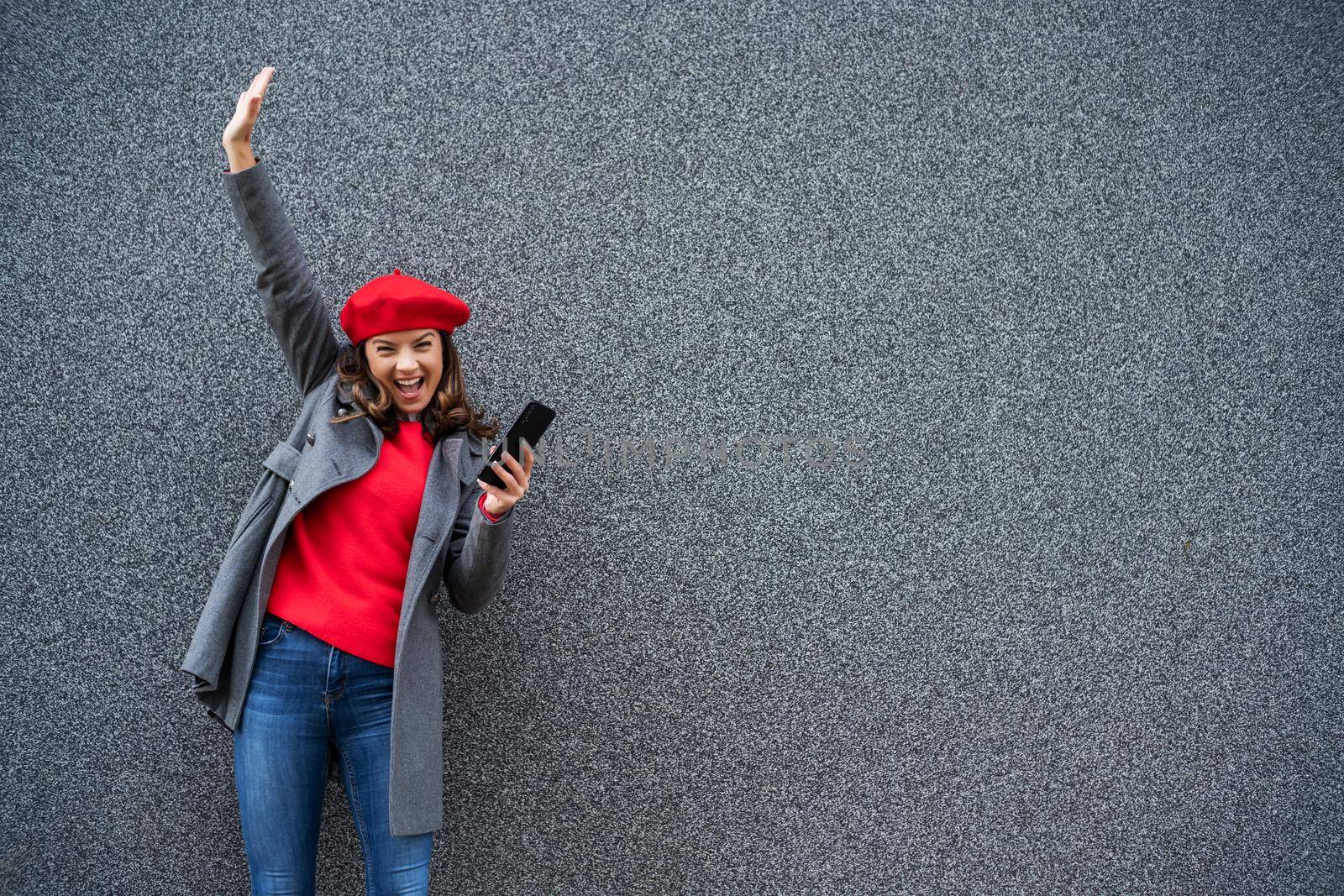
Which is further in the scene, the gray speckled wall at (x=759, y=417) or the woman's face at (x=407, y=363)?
the gray speckled wall at (x=759, y=417)

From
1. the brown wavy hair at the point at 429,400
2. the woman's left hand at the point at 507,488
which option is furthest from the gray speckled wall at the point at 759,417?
the woman's left hand at the point at 507,488

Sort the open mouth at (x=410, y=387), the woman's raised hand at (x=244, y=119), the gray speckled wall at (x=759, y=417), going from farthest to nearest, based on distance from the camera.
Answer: the gray speckled wall at (x=759, y=417), the open mouth at (x=410, y=387), the woman's raised hand at (x=244, y=119)

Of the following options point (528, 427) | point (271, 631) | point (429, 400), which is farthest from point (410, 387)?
point (271, 631)

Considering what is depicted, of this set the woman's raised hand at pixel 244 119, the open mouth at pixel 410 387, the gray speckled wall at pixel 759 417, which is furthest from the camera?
the gray speckled wall at pixel 759 417

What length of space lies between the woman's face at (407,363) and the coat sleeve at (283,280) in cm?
8

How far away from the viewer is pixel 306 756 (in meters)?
1.01

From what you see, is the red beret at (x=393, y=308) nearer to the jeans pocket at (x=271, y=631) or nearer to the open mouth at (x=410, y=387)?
the open mouth at (x=410, y=387)

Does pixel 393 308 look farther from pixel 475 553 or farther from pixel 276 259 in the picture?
pixel 475 553

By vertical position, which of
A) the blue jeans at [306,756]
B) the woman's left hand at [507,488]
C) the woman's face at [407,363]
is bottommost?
the blue jeans at [306,756]

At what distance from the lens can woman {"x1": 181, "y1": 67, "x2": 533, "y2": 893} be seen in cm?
100

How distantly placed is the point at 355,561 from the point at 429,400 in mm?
234

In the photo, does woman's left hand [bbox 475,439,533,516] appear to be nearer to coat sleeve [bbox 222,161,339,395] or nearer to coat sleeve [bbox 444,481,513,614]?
coat sleeve [bbox 444,481,513,614]

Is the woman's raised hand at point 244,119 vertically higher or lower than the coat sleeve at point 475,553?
higher

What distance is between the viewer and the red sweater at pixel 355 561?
100cm
